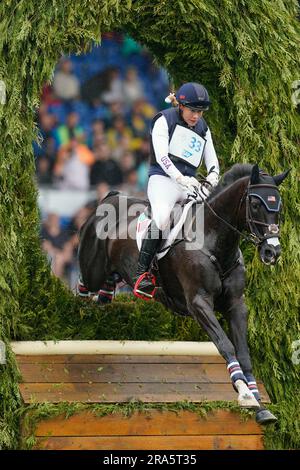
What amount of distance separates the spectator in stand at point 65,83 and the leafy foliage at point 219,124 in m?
1.67

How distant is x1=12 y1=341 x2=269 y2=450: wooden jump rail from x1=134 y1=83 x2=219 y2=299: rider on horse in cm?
84

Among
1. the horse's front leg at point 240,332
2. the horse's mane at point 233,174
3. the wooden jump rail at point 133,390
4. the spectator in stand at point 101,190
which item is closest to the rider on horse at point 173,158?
the horse's mane at point 233,174

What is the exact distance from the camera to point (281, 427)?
8242 millimetres

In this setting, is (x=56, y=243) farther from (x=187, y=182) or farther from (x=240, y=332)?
(x=240, y=332)

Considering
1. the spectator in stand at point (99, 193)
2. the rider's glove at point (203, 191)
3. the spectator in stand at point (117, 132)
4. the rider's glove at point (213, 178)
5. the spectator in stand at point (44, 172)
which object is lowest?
the spectator in stand at point (99, 193)

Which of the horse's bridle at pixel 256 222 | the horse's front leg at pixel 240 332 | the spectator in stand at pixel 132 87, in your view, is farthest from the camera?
the spectator in stand at pixel 132 87

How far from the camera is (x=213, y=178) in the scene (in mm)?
7570

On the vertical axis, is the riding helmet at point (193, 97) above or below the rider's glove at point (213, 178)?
above

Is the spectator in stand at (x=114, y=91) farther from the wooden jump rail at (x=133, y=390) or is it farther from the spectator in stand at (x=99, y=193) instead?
the wooden jump rail at (x=133, y=390)

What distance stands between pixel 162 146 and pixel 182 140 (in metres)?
0.21

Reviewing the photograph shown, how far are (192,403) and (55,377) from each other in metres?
1.17

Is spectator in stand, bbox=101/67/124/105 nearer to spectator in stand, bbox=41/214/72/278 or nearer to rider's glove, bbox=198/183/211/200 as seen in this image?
spectator in stand, bbox=41/214/72/278

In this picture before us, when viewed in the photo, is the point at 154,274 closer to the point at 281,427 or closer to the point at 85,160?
the point at 281,427

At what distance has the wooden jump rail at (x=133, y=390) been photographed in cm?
748
